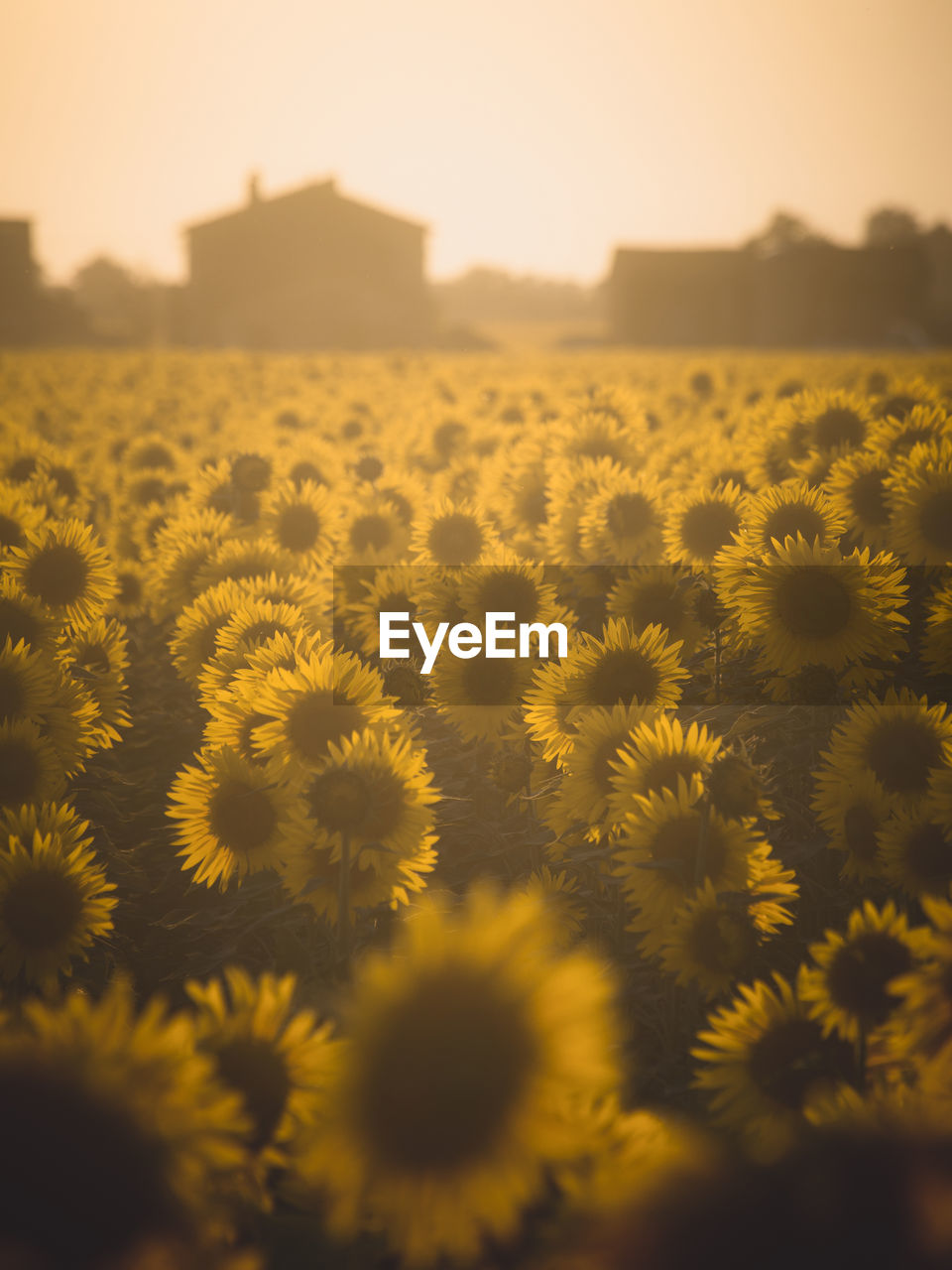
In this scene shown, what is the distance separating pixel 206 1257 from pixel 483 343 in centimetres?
5879

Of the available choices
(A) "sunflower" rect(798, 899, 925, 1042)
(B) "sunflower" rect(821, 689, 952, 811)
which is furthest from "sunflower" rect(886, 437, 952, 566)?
(A) "sunflower" rect(798, 899, 925, 1042)

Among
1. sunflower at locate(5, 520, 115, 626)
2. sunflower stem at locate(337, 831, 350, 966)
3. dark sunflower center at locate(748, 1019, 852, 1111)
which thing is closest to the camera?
dark sunflower center at locate(748, 1019, 852, 1111)

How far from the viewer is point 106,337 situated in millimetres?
58969

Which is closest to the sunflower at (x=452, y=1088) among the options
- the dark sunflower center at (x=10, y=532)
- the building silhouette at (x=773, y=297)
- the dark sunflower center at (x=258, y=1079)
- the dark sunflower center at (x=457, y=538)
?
the dark sunflower center at (x=258, y=1079)

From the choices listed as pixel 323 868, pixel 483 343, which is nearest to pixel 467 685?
pixel 323 868

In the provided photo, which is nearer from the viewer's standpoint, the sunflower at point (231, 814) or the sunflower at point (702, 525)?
the sunflower at point (231, 814)

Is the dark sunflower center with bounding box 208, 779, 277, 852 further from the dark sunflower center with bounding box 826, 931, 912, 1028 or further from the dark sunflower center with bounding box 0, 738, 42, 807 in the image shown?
the dark sunflower center with bounding box 826, 931, 912, 1028

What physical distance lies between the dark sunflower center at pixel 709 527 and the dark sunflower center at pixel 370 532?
2310 millimetres

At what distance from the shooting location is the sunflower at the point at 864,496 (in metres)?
5.25

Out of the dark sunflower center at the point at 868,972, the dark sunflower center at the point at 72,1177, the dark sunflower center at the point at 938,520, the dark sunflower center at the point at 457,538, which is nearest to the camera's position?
the dark sunflower center at the point at 72,1177

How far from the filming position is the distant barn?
183 feet

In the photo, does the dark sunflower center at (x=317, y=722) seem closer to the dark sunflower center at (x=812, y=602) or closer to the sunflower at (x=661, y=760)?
the sunflower at (x=661, y=760)

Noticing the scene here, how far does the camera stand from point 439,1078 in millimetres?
1409

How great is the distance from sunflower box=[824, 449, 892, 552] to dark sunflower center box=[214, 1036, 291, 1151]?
4.44 metres
